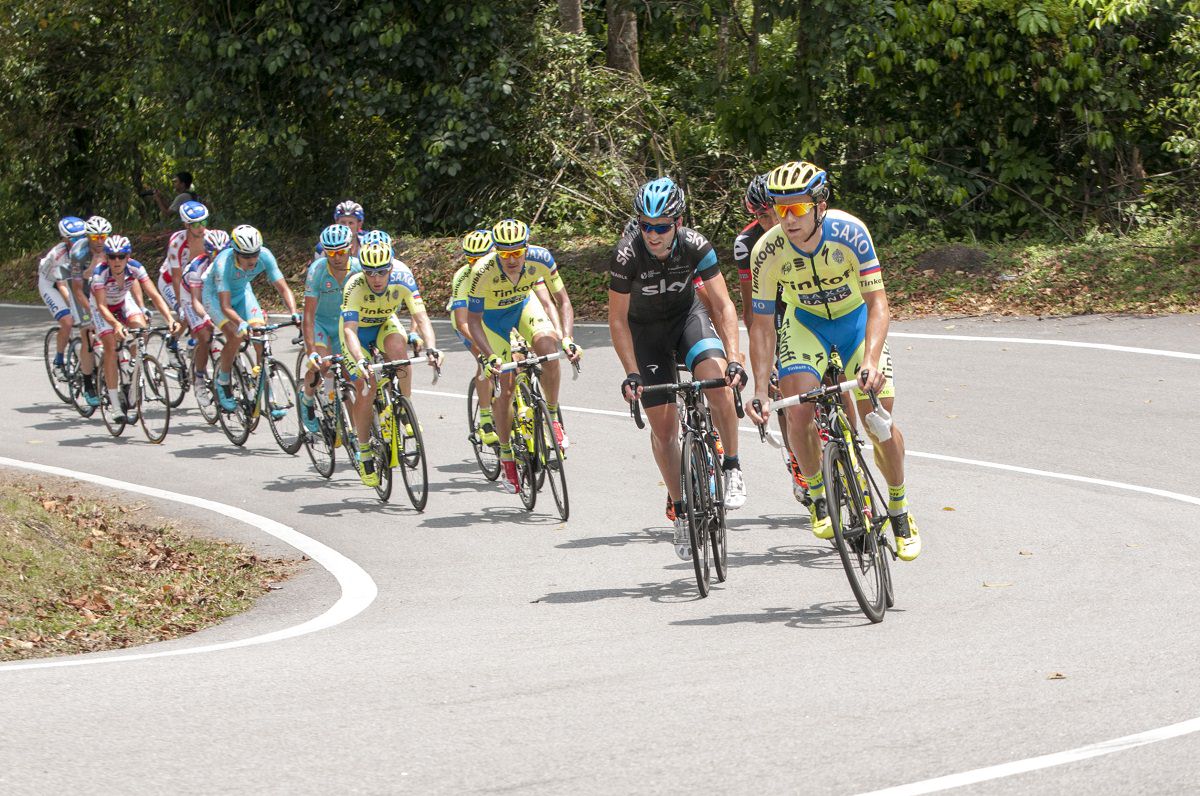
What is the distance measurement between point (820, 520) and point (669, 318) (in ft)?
6.00

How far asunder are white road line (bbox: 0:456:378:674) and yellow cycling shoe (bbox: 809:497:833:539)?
2589 mm

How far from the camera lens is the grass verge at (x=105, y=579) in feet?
29.3

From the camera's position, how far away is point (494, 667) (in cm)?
734

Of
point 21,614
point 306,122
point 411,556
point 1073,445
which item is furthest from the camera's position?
point 306,122

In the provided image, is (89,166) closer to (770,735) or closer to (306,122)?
(306,122)

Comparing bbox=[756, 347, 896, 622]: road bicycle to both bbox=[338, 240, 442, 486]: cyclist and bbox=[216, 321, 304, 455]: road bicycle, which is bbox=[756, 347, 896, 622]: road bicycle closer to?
bbox=[338, 240, 442, 486]: cyclist

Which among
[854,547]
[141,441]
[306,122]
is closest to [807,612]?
Result: [854,547]

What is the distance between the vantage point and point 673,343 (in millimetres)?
9945

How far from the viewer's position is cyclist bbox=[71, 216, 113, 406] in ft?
52.9

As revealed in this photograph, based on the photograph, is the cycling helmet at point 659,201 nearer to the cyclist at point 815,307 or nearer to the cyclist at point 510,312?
the cyclist at point 815,307

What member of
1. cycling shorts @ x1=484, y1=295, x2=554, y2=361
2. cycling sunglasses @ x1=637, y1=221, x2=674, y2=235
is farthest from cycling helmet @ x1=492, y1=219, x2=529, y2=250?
cycling sunglasses @ x1=637, y1=221, x2=674, y2=235

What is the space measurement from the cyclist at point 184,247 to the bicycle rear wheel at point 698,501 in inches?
342

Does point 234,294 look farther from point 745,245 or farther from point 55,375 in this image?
point 745,245

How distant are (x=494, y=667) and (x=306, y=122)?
858 inches
